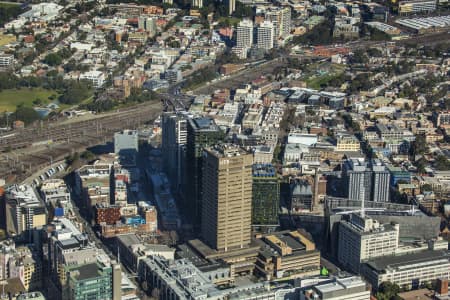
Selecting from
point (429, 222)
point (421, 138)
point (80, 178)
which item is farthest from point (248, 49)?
point (429, 222)

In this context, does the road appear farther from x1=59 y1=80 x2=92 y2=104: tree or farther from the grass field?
the grass field

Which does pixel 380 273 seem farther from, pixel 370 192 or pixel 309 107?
pixel 309 107

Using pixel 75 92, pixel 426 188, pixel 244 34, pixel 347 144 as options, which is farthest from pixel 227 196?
pixel 244 34

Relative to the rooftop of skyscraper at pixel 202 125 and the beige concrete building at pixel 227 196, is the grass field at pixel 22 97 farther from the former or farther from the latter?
the beige concrete building at pixel 227 196

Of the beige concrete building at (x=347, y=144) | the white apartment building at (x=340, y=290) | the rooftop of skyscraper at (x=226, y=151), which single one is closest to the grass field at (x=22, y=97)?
the beige concrete building at (x=347, y=144)

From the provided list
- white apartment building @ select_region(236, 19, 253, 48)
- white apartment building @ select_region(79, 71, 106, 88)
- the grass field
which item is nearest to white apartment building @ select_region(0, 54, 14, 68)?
the grass field

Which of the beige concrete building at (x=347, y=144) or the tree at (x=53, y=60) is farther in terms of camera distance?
the tree at (x=53, y=60)

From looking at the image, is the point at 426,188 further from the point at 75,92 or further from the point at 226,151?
the point at 75,92
